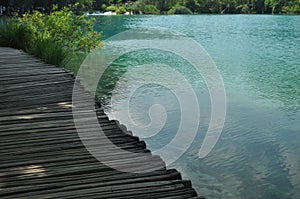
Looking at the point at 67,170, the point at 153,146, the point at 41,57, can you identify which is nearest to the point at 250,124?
the point at 153,146

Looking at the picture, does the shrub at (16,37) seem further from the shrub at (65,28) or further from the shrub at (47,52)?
the shrub at (65,28)

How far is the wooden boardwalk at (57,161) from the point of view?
2891 mm

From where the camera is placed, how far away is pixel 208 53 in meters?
25.0

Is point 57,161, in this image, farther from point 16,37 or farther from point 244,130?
point 16,37

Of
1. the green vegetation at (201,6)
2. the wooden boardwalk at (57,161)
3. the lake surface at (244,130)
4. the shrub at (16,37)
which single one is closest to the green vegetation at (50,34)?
the shrub at (16,37)

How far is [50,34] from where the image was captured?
13.1 metres

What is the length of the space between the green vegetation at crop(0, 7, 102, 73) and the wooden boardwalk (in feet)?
11.5

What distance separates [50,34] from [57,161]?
10351 millimetres

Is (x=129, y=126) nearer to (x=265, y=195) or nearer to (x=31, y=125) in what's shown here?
(x=265, y=195)

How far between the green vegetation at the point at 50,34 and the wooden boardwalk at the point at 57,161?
3519mm

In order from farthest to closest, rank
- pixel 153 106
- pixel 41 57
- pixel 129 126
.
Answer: pixel 153 106, pixel 129 126, pixel 41 57

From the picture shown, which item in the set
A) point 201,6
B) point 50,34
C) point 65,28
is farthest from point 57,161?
point 201,6

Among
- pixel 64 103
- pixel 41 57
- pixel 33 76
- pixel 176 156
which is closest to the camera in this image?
pixel 64 103

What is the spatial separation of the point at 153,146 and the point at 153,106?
3441 mm
